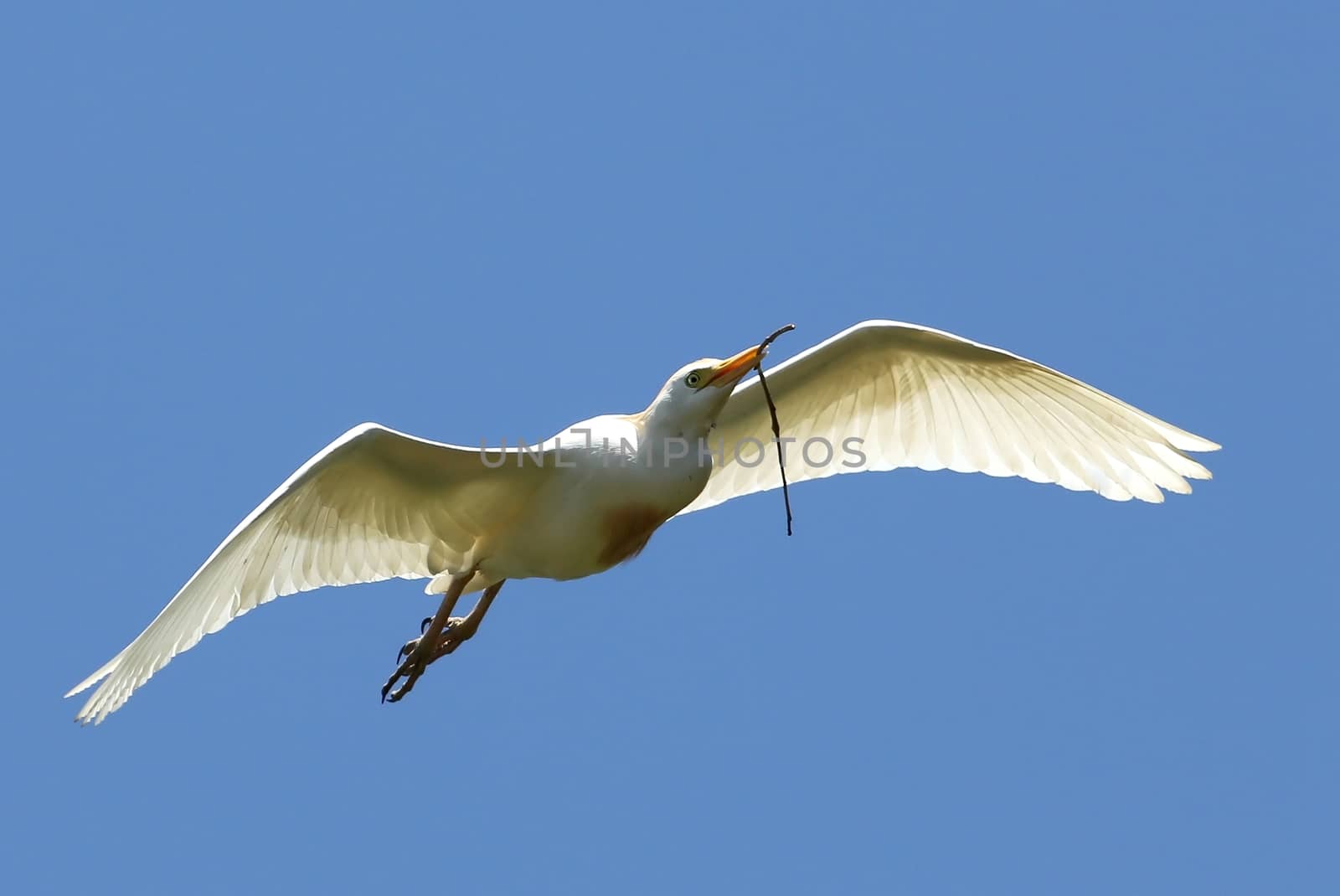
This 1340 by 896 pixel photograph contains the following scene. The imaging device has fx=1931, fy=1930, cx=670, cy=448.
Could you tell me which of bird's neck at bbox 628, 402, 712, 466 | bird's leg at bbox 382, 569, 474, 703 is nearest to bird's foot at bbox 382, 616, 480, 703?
bird's leg at bbox 382, 569, 474, 703

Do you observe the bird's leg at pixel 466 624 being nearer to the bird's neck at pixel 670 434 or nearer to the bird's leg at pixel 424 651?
the bird's leg at pixel 424 651

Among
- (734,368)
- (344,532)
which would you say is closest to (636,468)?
(734,368)

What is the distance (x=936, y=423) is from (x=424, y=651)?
4351mm

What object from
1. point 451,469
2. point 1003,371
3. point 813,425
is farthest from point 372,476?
point 1003,371

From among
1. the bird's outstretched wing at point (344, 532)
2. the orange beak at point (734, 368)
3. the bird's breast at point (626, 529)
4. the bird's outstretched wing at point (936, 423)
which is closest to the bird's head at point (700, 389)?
the orange beak at point (734, 368)

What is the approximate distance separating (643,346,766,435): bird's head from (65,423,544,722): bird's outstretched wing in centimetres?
104

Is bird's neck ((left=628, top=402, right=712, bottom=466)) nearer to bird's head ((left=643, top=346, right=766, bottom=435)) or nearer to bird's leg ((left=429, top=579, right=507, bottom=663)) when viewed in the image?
bird's head ((left=643, top=346, right=766, bottom=435))

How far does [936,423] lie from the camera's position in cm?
1516

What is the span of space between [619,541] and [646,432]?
0.81 m

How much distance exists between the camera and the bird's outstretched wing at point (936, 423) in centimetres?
1460

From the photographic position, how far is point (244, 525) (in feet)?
41.9

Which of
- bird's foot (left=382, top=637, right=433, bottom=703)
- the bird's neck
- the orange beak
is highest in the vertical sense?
the orange beak

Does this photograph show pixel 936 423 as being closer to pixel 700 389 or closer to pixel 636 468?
pixel 700 389

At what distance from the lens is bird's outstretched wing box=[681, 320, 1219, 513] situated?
575 inches
